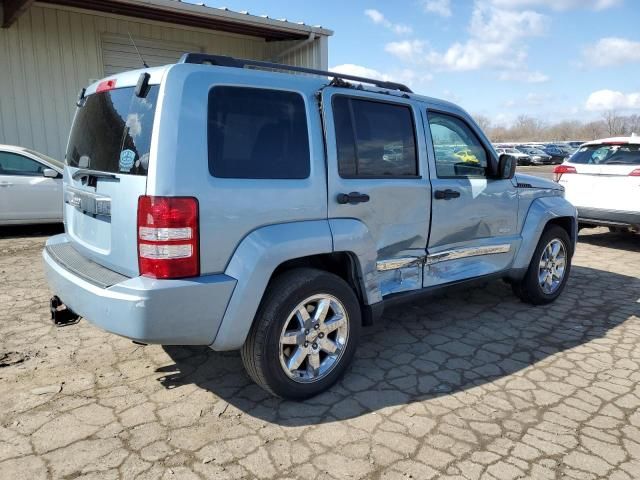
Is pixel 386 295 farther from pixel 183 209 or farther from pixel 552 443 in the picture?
pixel 183 209

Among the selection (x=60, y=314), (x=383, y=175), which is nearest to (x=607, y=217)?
(x=383, y=175)

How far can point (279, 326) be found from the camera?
2855 millimetres

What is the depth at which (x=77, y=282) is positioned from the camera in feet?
9.23

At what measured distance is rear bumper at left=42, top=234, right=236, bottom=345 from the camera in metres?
2.46

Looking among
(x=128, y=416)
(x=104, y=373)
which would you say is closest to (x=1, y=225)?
(x=104, y=373)

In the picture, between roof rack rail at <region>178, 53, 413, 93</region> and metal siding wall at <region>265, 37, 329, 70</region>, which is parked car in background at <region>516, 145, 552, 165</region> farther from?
roof rack rail at <region>178, 53, 413, 93</region>

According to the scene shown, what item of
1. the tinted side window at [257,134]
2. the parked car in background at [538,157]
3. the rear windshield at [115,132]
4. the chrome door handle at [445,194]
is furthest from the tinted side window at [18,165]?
the parked car in background at [538,157]

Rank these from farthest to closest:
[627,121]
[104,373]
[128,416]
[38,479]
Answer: [627,121]
[104,373]
[128,416]
[38,479]

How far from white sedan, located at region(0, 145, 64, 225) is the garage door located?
3816 millimetres

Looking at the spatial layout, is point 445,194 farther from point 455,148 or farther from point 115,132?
point 115,132

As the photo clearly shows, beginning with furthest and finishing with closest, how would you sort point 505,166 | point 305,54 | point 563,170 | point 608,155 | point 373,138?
point 305,54
point 563,170
point 608,155
point 505,166
point 373,138

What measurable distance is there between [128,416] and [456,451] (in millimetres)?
1853

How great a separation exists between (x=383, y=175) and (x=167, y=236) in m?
1.60

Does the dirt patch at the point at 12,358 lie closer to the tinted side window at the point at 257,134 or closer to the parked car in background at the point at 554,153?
the tinted side window at the point at 257,134
